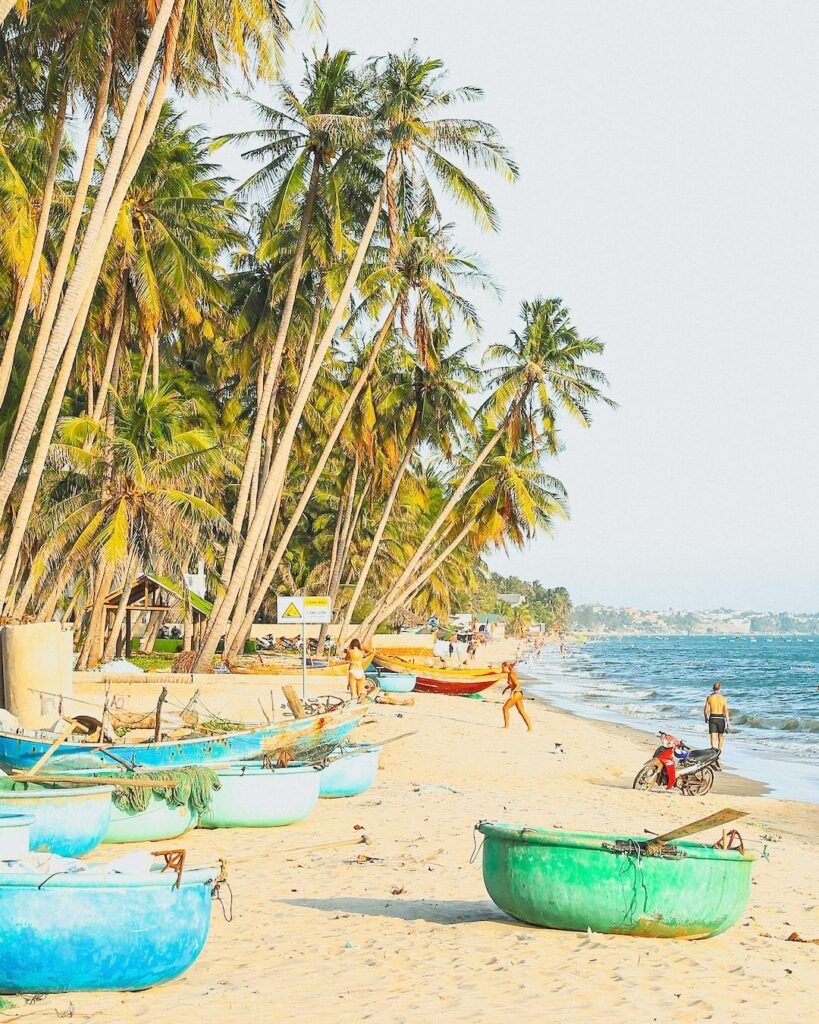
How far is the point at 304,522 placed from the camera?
58.7 m

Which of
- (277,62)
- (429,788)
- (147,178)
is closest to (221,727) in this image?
(429,788)

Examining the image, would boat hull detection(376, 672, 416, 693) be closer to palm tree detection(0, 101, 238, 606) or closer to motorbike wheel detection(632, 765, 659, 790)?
palm tree detection(0, 101, 238, 606)

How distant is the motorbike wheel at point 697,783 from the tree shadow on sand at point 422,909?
942 centimetres

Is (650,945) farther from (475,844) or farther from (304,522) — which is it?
(304,522)

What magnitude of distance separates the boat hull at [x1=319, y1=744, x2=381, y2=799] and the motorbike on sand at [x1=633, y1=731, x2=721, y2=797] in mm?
5192

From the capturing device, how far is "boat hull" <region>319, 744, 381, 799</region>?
14641 mm

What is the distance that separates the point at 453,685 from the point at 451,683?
0.30 ft

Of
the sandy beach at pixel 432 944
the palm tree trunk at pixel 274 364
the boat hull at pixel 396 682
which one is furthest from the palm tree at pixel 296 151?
the sandy beach at pixel 432 944

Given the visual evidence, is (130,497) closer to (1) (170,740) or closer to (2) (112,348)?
(2) (112,348)

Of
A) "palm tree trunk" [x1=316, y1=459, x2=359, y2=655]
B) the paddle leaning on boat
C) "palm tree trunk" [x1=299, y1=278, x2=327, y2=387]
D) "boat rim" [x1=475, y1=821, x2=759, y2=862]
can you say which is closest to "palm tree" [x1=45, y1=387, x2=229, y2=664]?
→ "palm tree trunk" [x1=299, y1=278, x2=327, y2=387]

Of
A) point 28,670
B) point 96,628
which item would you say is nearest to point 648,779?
point 28,670

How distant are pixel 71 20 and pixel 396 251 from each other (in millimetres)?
10686

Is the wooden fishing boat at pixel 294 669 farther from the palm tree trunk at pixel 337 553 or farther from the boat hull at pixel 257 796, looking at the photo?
the boat hull at pixel 257 796

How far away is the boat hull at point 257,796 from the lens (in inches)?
486
